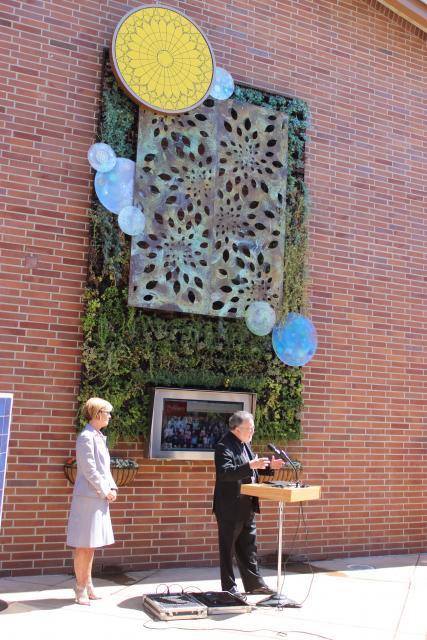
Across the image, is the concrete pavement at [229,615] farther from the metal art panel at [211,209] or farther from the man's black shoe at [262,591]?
the metal art panel at [211,209]

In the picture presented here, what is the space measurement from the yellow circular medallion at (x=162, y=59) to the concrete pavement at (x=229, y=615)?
4478mm

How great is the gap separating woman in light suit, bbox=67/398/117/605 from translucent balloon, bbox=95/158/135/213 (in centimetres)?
235

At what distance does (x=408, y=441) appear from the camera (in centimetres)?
820

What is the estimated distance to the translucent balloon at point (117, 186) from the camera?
6.57 m

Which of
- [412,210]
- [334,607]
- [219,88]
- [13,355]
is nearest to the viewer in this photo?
[334,607]

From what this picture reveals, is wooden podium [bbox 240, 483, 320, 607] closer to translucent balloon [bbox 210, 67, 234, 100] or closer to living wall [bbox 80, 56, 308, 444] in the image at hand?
living wall [bbox 80, 56, 308, 444]

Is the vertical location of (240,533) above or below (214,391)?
below

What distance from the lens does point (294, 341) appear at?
7.38 m

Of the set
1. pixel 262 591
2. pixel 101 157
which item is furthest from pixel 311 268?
pixel 262 591

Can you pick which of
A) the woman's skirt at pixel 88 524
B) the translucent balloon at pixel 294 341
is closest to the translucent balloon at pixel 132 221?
the translucent balloon at pixel 294 341

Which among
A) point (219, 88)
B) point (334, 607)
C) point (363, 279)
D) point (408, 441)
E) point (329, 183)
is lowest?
point (334, 607)

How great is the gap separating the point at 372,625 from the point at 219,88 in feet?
17.2

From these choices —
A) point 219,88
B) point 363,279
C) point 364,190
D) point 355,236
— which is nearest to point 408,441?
point 363,279

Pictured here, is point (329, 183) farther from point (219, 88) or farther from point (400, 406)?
point (400, 406)
